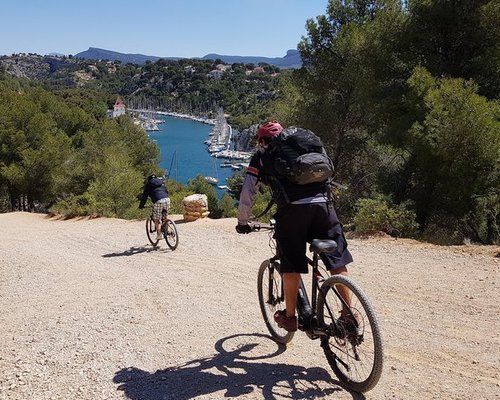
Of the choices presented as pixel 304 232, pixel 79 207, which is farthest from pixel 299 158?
pixel 79 207

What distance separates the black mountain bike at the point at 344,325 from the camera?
286 centimetres

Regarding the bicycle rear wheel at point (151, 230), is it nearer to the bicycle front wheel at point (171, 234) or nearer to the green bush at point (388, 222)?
the bicycle front wheel at point (171, 234)

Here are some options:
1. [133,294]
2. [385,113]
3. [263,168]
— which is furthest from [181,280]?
[385,113]

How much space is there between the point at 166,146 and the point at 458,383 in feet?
438

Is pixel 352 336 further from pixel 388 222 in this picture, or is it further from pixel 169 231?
pixel 388 222

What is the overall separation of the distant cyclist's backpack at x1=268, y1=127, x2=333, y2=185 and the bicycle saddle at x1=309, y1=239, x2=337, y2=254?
41 cm

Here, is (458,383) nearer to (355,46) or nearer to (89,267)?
(89,267)

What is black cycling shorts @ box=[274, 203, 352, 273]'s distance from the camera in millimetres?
3133

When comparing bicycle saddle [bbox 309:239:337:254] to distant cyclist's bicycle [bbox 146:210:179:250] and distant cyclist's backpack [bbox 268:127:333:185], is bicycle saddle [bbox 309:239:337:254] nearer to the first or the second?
distant cyclist's backpack [bbox 268:127:333:185]

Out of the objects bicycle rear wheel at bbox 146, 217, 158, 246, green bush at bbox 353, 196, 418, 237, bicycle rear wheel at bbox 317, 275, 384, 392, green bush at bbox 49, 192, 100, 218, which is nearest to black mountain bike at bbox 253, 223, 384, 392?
bicycle rear wheel at bbox 317, 275, 384, 392

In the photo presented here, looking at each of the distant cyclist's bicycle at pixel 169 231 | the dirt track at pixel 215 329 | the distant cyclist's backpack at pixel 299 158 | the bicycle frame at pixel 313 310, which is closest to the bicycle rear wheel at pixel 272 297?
the dirt track at pixel 215 329

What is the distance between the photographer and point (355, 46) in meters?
13.5

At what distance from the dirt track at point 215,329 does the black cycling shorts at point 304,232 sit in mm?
867

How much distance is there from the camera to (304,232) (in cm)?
319
